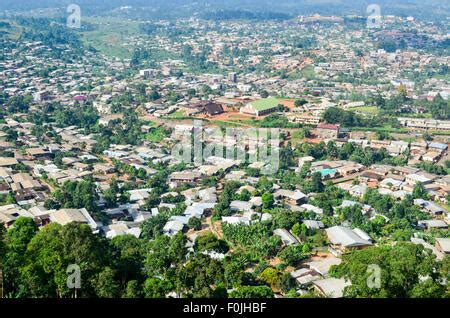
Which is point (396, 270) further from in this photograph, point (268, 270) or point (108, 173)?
point (108, 173)

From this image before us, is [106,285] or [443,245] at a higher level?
[106,285]

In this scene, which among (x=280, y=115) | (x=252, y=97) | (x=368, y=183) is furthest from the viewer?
(x=252, y=97)

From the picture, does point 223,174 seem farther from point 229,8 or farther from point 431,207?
point 229,8

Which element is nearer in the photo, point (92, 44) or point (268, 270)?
point (268, 270)

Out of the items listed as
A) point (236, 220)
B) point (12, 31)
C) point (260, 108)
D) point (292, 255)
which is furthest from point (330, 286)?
point (12, 31)

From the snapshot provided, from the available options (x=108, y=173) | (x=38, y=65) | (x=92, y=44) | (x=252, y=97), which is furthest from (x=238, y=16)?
(x=108, y=173)

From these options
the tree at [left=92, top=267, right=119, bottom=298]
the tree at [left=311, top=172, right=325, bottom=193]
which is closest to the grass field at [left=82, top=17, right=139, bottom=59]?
the tree at [left=311, top=172, right=325, bottom=193]
